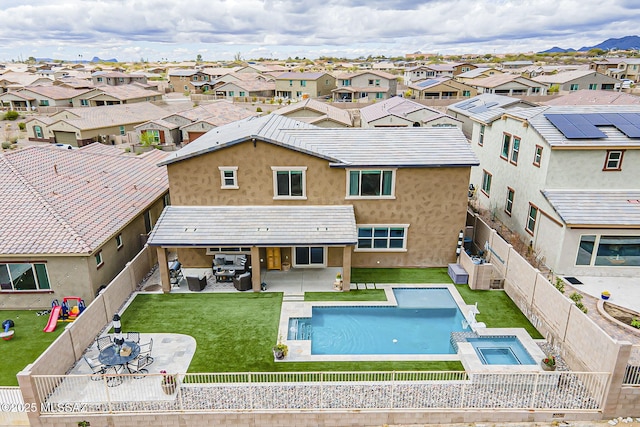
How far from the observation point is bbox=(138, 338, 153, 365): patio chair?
619 inches

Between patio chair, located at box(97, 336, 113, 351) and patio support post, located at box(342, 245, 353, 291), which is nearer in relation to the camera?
patio chair, located at box(97, 336, 113, 351)

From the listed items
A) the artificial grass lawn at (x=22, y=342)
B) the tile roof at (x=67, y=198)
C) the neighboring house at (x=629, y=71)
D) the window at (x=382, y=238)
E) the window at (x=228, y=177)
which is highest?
the neighboring house at (x=629, y=71)

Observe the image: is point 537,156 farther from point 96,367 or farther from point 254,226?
point 96,367

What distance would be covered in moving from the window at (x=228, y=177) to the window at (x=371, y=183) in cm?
564

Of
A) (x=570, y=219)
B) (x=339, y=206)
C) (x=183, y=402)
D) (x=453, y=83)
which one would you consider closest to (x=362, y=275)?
(x=339, y=206)

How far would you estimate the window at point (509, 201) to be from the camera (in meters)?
→ 25.5

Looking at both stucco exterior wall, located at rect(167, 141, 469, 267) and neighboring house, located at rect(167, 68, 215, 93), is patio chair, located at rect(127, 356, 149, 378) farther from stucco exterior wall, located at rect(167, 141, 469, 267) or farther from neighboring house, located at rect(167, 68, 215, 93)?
neighboring house, located at rect(167, 68, 215, 93)

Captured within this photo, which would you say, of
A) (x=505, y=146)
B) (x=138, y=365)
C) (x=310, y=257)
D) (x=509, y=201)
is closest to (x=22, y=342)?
(x=138, y=365)

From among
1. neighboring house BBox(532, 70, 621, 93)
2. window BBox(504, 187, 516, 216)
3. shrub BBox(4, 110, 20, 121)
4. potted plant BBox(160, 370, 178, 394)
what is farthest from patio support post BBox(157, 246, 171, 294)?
neighboring house BBox(532, 70, 621, 93)

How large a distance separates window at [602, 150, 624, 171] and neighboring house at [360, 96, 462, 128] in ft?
86.8

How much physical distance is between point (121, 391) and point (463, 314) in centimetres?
1373

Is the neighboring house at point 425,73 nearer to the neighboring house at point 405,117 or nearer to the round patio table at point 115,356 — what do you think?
the neighboring house at point 405,117

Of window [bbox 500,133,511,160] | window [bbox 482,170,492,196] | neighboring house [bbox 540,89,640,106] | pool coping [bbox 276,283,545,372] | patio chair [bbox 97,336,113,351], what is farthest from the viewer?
neighboring house [bbox 540,89,640,106]

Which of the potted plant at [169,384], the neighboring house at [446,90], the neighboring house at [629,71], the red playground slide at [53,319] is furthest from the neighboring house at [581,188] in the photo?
the neighboring house at [629,71]
